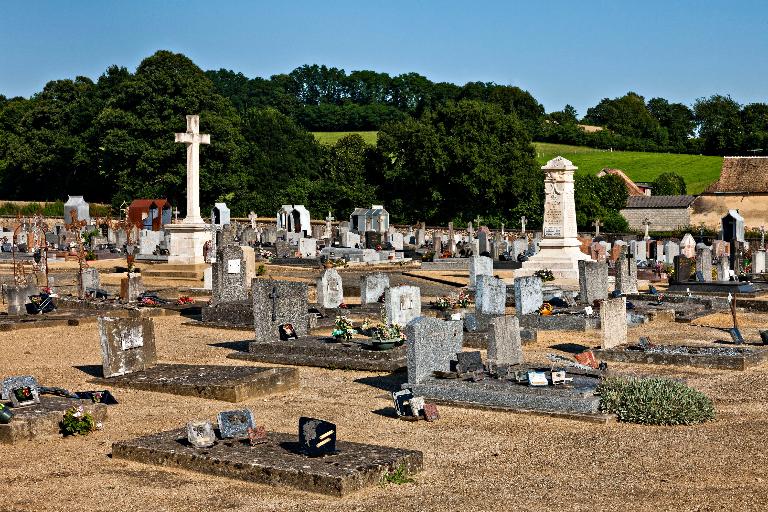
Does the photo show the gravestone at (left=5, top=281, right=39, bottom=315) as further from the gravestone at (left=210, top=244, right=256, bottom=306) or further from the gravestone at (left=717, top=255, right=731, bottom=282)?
the gravestone at (left=717, top=255, right=731, bottom=282)

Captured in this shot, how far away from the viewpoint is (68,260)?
38.6 metres

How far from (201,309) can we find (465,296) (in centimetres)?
549

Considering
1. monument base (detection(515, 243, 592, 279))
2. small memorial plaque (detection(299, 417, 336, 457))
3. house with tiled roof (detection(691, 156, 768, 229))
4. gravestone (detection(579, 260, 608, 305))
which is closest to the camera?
small memorial plaque (detection(299, 417, 336, 457))

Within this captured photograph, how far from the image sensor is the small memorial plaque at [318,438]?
9.61 m

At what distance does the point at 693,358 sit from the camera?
16.0 m

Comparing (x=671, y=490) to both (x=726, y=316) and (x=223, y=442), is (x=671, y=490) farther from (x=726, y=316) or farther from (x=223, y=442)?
→ (x=726, y=316)

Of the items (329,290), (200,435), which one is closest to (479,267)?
(329,290)

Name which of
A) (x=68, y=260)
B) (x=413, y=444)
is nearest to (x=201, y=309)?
(x=413, y=444)

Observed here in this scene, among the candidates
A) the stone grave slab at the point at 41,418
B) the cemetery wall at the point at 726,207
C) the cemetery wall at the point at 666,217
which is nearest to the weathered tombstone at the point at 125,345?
the stone grave slab at the point at 41,418

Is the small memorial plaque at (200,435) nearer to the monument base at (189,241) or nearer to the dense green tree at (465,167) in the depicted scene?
the monument base at (189,241)

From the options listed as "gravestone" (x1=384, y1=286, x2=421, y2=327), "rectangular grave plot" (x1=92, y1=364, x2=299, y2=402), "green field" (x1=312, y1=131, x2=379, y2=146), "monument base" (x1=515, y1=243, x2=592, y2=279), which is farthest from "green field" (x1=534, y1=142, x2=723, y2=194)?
"rectangular grave plot" (x1=92, y1=364, x2=299, y2=402)

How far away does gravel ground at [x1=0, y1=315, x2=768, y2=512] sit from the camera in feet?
29.2

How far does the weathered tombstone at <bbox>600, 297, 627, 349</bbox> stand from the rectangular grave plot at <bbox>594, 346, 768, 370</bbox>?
32 centimetres

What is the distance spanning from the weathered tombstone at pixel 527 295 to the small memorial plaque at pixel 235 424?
1084 centimetres
